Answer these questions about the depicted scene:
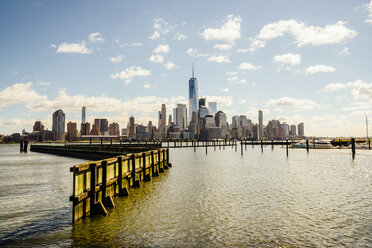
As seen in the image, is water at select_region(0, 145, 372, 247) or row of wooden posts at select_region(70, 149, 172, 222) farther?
row of wooden posts at select_region(70, 149, 172, 222)

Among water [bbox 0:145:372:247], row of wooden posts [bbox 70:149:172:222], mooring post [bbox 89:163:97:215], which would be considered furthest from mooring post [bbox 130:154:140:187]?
mooring post [bbox 89:163:97:215]

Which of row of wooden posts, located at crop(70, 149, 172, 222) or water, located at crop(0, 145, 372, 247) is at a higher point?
row of wooden posts, located at crop(70, 149, 172, 222)

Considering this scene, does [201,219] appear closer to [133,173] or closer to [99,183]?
[99,183]

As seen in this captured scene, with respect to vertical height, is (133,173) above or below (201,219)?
above

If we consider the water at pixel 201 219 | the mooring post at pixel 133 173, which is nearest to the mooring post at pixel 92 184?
the water at pixel 201 219

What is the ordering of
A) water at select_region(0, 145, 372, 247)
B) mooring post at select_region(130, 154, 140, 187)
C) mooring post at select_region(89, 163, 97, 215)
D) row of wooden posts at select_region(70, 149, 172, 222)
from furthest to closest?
mooring post at select_region(130, 154, 140, 187), mooring post at select_region(89, 163, 97, 215), row of wooden posts at select_region(70, 149, 172, 222), water at select_region(0, 145, 372, 247)

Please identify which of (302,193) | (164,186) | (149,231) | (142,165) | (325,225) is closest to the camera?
(149,231)

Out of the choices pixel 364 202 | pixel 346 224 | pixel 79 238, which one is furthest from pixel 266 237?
pixel 364 202

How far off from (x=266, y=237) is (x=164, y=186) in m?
14.5

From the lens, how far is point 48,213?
1559cm

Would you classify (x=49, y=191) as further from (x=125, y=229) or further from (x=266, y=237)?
(x=266, y=237)

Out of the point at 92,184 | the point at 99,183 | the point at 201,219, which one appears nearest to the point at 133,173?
the point at 99,183

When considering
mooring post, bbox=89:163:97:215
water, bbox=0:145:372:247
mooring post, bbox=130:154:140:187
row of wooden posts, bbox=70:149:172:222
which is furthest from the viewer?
mooring post, bbox=130:154:140:187

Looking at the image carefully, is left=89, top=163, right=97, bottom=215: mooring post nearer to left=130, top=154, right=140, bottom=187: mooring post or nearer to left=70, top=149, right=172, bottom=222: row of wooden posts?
left=70, top=149, right=172, bottom=222: row of wooden posts
